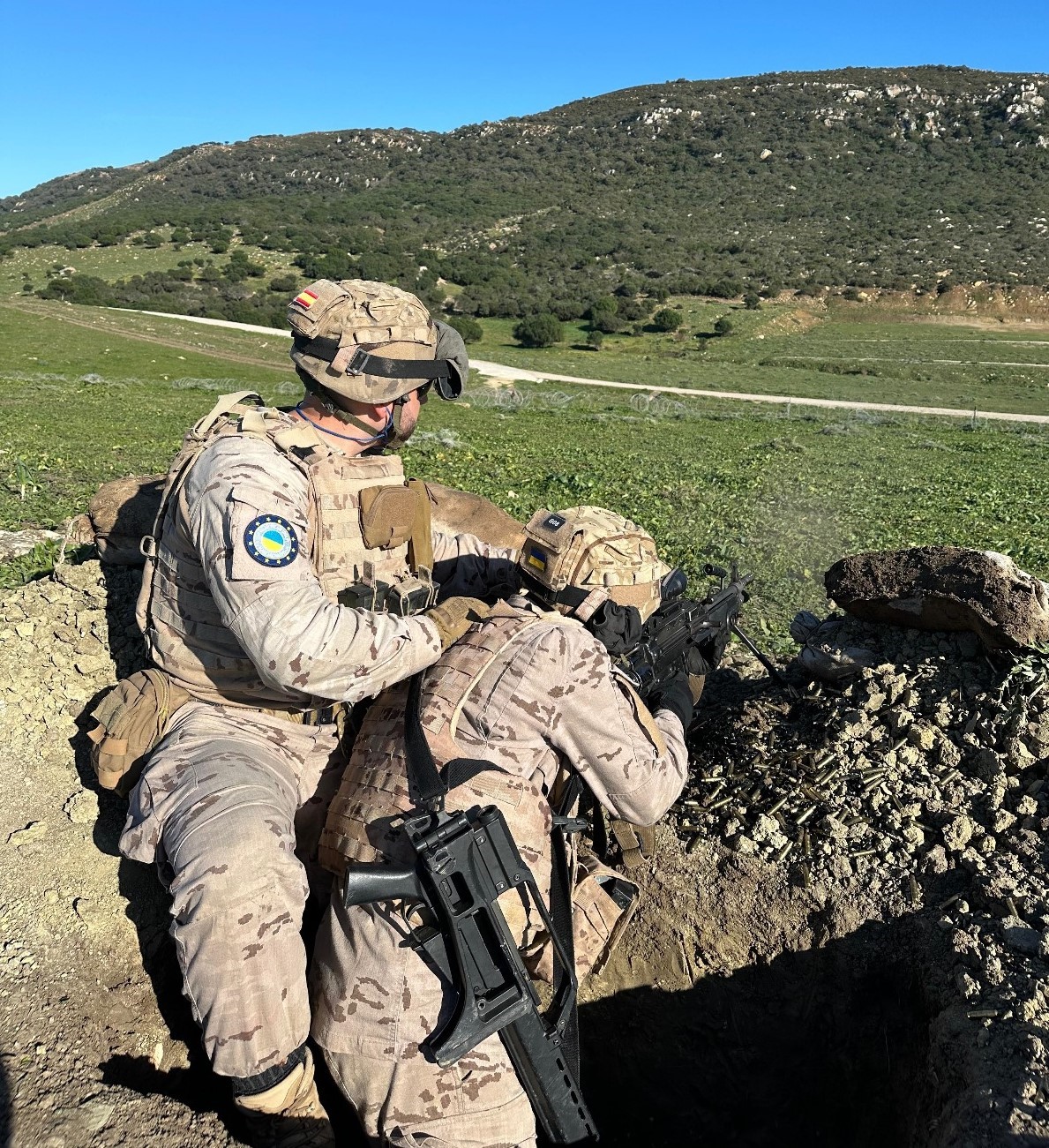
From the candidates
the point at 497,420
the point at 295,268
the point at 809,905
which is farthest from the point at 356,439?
the point at 295,268

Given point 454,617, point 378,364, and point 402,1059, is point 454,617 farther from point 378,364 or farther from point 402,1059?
point 402,1059

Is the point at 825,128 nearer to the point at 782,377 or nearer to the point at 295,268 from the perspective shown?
the point at 295,268

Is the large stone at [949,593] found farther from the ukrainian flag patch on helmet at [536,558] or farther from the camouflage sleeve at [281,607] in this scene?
the camouflage sleeve at [281,607]

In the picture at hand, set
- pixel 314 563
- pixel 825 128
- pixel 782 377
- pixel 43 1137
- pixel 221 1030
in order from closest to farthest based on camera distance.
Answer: pixel 43 1137 < pixel 221 1030 < pixel 314 563 < pixel 782 377 < pixel 825 128

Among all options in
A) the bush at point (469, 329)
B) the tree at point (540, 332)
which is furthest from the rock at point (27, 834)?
the tree at point (540, 332)

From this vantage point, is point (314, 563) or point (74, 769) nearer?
point (314, 563)

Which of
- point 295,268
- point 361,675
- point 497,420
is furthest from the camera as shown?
point 295,268

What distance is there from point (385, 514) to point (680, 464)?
475 inches

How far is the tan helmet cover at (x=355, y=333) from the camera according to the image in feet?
11.5

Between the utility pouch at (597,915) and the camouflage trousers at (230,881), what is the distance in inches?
38.6

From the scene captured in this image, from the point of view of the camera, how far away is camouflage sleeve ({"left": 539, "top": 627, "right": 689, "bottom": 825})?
297cm

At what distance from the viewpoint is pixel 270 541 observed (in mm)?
3012

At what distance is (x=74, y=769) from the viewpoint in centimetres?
401

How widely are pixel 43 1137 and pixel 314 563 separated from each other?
1992 millimetres
